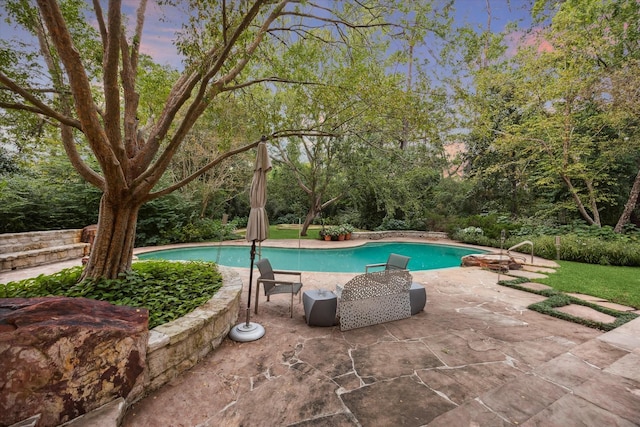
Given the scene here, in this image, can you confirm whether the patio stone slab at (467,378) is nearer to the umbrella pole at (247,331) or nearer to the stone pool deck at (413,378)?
the stone pool deck at (413,378)

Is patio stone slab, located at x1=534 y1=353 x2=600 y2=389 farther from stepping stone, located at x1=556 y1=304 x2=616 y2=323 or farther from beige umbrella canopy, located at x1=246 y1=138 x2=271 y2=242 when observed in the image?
beige umbrella canopy, located at x1=246 y1=138 x2=271 y2=242

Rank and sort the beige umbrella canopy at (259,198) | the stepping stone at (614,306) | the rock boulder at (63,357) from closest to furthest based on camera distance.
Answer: the rock boulder at (63,357)
the beige umbrella canopy at (259,198)
the stepping stone at (614,306)

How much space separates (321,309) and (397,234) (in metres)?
13.4

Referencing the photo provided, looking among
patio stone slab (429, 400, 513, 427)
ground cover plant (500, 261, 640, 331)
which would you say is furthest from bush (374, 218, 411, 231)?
patio stone slab (429, 400, 513, 427)

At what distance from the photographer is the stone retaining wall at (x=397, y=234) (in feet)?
51.9

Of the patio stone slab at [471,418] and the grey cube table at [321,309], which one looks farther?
the grey cube table at [321,309]

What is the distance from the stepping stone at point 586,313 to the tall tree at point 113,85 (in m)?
5.95

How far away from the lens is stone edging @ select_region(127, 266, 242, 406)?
8.24ft

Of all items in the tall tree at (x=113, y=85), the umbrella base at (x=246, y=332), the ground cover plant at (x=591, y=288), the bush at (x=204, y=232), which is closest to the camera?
the tall tree at (x=113, y=85)

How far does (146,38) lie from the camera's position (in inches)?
204

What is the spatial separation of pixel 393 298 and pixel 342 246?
889cm

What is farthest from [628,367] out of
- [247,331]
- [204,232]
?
[204,232]

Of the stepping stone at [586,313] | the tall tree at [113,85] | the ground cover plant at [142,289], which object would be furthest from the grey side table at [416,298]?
the tall tree at [113,85]

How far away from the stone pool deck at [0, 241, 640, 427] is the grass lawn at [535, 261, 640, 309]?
224 centimetres
